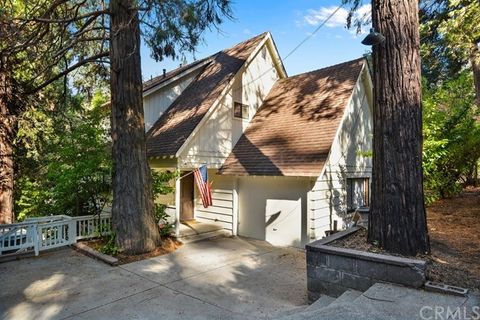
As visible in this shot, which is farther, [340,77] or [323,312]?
[340,77]

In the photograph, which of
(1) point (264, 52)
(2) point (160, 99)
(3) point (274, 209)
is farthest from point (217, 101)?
(3) point (274, 209)

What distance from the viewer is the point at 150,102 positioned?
1221 centimetres

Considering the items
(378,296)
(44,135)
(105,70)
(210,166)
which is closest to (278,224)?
(210,166)

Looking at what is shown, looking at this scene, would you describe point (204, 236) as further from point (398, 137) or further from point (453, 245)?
point (398, 137)

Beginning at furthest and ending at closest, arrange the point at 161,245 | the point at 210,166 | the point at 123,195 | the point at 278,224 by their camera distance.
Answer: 1. the point at 210,166
2. the point at 278,224
3. the point at 161,245
4. the point at 123,195

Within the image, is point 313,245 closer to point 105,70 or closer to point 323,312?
point 323,312

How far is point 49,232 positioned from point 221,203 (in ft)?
17.2

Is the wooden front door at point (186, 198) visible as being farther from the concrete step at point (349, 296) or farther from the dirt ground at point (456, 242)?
the concrete step at point (349, 296)

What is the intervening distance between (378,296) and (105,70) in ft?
35.3

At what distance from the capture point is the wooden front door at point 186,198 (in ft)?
39.8

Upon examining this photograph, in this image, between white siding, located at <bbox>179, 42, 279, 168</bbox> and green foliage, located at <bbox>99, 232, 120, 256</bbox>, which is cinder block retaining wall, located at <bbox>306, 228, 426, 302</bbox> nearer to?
green foliage, located at <bbox>99, 232, 120, 256</bbox>

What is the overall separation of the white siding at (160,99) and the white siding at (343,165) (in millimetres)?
6923

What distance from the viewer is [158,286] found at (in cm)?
591

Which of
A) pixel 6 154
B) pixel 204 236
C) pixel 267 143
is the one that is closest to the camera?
pixel 6 154
